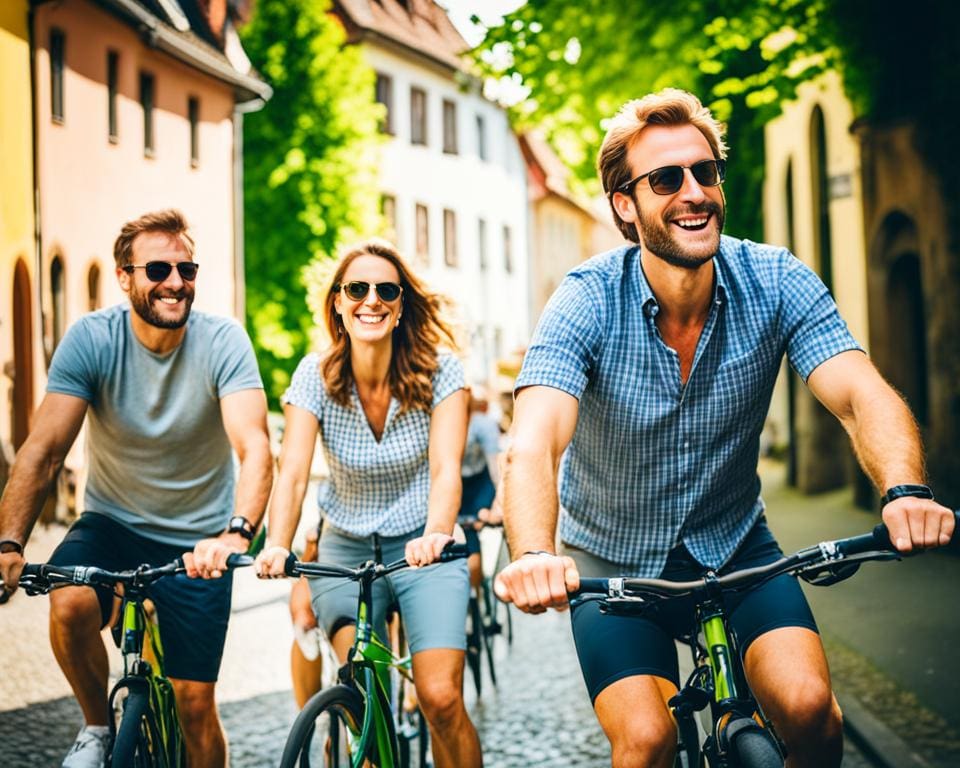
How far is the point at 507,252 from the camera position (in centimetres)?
4484

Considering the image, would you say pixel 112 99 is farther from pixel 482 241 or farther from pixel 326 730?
pixel 482 241

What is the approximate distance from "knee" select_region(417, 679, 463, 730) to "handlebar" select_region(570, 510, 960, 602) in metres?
1.33

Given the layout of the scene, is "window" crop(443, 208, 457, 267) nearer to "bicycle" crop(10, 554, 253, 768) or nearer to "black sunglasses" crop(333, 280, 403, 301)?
"black sunglasses" crop(333, 280, 403, 301)

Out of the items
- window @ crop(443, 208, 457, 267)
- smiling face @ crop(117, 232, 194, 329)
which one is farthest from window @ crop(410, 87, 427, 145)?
smiling face @ crop(117, 232, 194, 329)

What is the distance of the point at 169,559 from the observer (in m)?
4.90

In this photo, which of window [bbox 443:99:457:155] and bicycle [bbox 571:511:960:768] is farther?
window [bbox 443:99:457:155]

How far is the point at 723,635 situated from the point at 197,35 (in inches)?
716

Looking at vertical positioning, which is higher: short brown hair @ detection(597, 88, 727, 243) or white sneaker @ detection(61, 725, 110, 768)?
short brown hair @ detection(597, 88, 727, 243)

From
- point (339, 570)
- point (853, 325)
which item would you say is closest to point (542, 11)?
point (853, 325)

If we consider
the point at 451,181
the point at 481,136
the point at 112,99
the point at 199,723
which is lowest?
the point at 199,723

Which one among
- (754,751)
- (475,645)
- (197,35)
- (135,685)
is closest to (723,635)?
(754,751)

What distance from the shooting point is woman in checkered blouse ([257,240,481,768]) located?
189 inches

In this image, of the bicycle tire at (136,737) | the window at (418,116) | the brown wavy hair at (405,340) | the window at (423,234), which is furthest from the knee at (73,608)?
the window at (423,234)

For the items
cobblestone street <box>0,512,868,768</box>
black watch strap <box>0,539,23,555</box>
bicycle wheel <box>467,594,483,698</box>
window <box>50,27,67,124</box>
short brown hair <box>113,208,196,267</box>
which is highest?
window <box>50,27,67,124</box>
